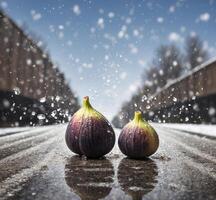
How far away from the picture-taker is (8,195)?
2.86 m

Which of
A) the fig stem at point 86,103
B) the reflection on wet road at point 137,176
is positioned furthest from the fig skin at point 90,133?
the reflection on wet road at point 137,176

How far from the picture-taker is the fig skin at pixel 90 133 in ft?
16.3

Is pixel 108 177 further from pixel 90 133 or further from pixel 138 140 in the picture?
pixel 138 140

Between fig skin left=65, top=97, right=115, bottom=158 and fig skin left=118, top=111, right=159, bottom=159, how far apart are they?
192mm

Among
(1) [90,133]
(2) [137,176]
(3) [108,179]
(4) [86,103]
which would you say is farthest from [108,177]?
(4) [86,103]

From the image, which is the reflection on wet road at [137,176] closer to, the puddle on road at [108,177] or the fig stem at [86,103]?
the puddle on road at [108,177]

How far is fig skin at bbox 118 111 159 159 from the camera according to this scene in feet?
16.7

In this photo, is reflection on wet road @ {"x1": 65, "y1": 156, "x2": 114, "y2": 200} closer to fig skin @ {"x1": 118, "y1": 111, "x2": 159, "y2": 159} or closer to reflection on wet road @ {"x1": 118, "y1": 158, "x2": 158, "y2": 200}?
reflection on wet road @ {"x1": 118, "y1": 158, "x2": 158, "y2": 200}

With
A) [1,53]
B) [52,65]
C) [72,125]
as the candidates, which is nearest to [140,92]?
[52,65]

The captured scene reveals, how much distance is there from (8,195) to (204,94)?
69.7 ft

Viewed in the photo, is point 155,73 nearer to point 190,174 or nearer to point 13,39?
point 13,39

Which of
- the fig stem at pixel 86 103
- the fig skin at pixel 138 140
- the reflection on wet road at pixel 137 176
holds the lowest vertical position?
the reflection on wet road at pixel 137 176

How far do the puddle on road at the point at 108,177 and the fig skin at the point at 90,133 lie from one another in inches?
5.6

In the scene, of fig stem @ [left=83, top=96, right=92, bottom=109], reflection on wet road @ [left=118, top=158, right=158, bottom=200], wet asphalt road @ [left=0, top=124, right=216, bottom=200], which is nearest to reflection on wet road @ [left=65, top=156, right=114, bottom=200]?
wet asphalt road @ [left=0, top=124, right=216, bottom=200]
